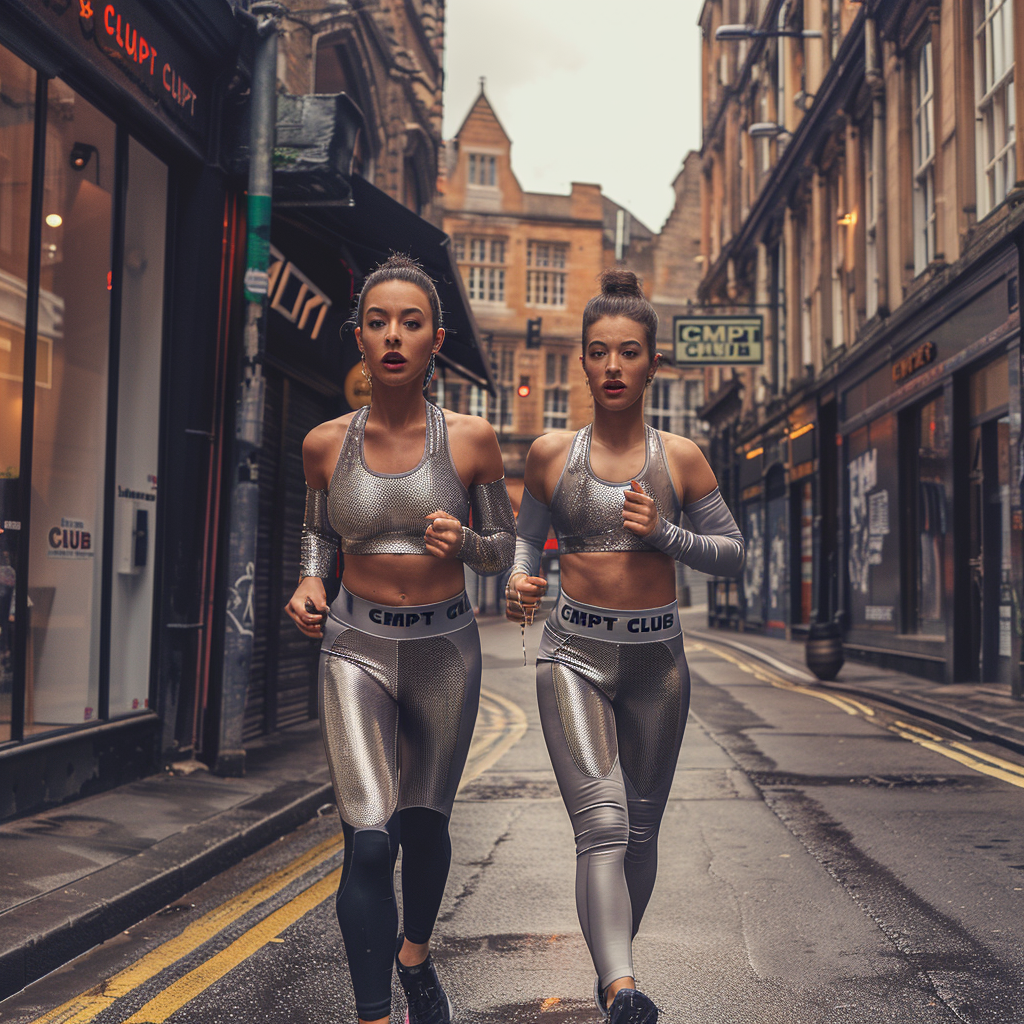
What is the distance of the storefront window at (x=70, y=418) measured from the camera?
7.12 meters

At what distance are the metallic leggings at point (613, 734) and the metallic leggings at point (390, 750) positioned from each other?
263 mm

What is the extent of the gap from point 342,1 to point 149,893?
38.1 ft

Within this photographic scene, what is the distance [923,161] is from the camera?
18.7m

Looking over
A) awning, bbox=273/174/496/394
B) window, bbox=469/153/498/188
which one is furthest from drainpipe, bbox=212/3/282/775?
window, bbox=469/153/498/188

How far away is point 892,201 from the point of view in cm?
1991

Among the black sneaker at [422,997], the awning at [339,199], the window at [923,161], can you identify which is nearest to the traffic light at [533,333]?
the window at [923,161]

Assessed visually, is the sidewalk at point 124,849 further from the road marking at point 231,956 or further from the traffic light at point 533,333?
the traffic light at point 533,333

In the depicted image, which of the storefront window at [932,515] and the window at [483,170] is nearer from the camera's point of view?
the storefront window at [932,515]

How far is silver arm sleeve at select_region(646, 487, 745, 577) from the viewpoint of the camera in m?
3.50

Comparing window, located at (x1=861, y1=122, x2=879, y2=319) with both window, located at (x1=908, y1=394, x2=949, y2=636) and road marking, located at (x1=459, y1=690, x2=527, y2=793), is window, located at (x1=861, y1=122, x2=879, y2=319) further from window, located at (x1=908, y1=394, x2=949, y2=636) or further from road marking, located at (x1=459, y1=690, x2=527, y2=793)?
road marking, located at (x1=459, y1=690, x2=527, y2=793)

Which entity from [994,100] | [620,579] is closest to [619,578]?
[620,579]

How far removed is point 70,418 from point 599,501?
4862 mm

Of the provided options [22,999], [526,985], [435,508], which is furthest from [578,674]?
[22,999]

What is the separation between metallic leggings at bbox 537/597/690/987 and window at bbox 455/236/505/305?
4874 cm
